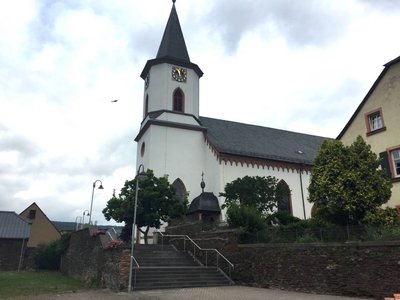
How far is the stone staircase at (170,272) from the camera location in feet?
48.5

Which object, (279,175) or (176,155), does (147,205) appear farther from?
(279,175)

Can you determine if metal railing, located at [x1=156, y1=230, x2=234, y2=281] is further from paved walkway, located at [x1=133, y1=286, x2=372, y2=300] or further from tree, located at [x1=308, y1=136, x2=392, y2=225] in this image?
tree, located at [x1=308, y1=136, x2=392, y2=225]

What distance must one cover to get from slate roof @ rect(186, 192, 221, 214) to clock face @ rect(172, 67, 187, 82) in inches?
457

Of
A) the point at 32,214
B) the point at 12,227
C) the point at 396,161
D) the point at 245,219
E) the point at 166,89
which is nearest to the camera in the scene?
the point at 245,219

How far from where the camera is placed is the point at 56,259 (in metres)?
30.6

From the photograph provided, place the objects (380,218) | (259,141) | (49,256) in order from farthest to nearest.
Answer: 1. (259,141)
2. (49,256)
3. (380,218)

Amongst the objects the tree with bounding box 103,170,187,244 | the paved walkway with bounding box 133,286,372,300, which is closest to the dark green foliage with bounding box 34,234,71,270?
the tree with bounding box 103,170,187,244

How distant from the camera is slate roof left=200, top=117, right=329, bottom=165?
32156 mm

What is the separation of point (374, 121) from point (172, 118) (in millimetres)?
16937

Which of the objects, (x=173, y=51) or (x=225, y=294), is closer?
(x=225, y=294)

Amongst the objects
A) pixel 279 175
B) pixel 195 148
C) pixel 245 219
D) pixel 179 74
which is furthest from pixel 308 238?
pixel 179 74

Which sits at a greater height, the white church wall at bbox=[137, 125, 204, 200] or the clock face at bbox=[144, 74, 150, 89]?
the clock face at bbox=[144, 74, 150, 89]

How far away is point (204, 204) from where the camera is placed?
28453 mm

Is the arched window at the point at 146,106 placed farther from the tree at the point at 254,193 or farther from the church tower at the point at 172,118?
the tree at the point at 254,193
